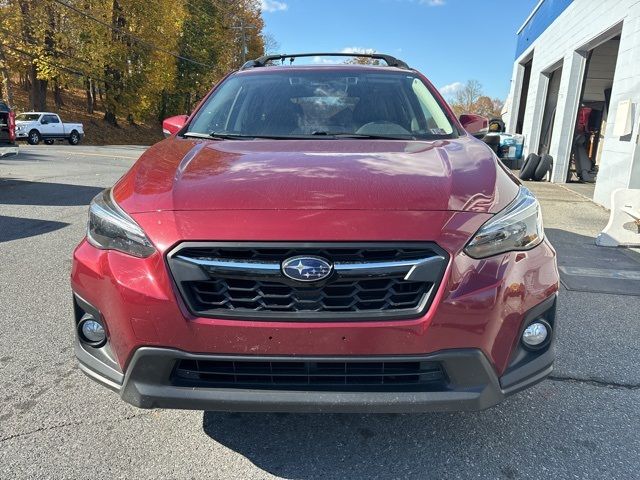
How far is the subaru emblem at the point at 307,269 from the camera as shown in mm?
1759

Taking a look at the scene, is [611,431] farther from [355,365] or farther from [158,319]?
[158,319]

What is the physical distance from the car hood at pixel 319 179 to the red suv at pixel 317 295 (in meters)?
0.01

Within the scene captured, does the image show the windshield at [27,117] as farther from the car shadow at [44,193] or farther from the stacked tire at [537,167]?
the stacked tire at [537,167]

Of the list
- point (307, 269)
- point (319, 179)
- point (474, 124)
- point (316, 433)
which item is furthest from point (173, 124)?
point (316, 433)

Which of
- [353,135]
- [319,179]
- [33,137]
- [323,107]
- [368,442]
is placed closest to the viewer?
[319,179]

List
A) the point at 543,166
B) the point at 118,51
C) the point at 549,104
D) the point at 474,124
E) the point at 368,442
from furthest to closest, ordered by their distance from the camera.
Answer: the point at 118,51, the point at 549,104, the point at 543,166, the point at 474,124, the point at 368,442

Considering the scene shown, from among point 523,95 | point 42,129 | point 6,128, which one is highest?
point 523,95

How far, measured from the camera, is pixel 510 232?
6.28ft

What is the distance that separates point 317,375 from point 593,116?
1593cm

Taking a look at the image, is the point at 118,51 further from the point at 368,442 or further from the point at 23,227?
the point at 368,442

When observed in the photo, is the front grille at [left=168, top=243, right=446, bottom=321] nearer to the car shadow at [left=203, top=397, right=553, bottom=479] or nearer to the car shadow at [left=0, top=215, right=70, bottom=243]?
the car shadow at [left=203, top=397, right=553, bottom=479]

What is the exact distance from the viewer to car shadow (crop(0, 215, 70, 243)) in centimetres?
578

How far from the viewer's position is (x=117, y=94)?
108 ft

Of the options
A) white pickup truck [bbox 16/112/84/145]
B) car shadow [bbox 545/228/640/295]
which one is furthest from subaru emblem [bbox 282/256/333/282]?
white pickup truck [bbox 16/112/84/145]
